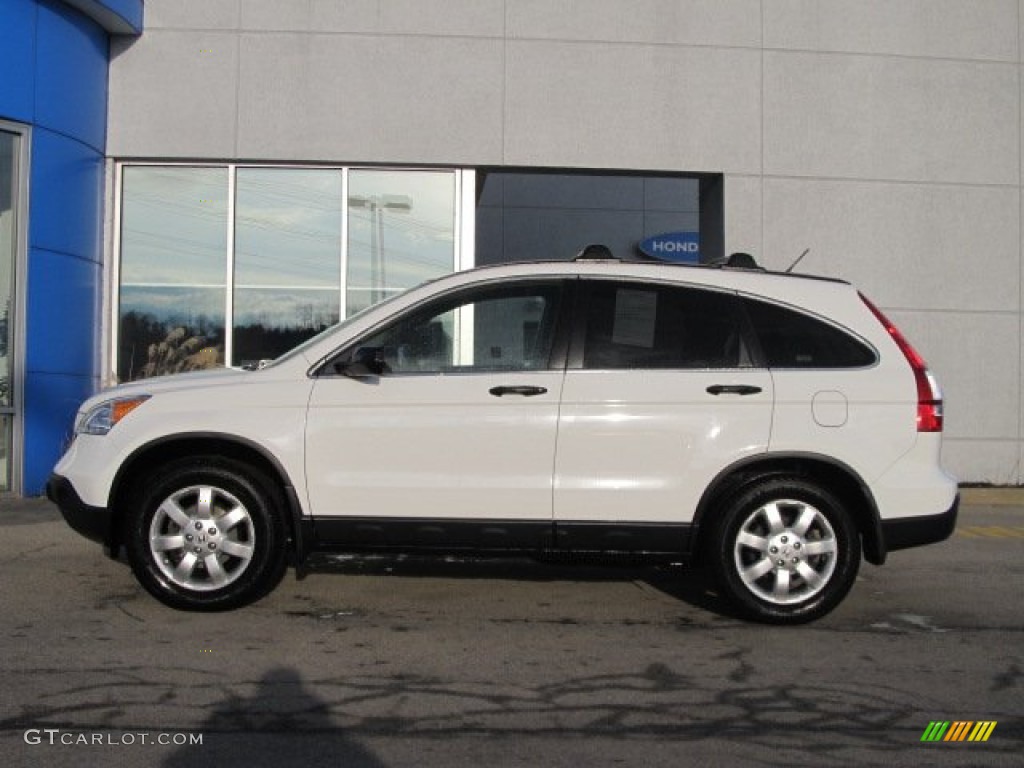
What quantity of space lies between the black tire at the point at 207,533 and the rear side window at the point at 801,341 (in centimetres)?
280

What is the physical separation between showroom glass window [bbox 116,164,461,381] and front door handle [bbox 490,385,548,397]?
21.1 ft

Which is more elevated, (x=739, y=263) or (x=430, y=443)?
(x=739, y=263)

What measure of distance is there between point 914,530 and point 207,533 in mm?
Answer: 3802

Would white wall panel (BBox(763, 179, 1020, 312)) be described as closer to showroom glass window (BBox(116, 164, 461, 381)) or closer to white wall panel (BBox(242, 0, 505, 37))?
white wall panel (BBox(242, 0, 505, 37))

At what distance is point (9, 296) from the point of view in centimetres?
1031

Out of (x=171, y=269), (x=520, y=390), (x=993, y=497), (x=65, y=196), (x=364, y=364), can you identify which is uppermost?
(x=65, y=196)

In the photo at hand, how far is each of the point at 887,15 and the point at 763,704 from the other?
10.2 meters

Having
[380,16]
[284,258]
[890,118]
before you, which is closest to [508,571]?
[284,258]

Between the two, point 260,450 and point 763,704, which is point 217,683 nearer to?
point 260,450

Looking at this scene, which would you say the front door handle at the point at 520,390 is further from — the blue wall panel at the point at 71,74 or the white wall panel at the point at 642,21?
the white wall panel at the point at 642,21

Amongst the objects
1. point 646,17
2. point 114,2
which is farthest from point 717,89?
point 114,2

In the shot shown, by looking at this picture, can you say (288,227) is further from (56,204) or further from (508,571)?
(508,571)

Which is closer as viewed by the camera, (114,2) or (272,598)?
(272,598)

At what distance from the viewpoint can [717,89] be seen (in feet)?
38.9
